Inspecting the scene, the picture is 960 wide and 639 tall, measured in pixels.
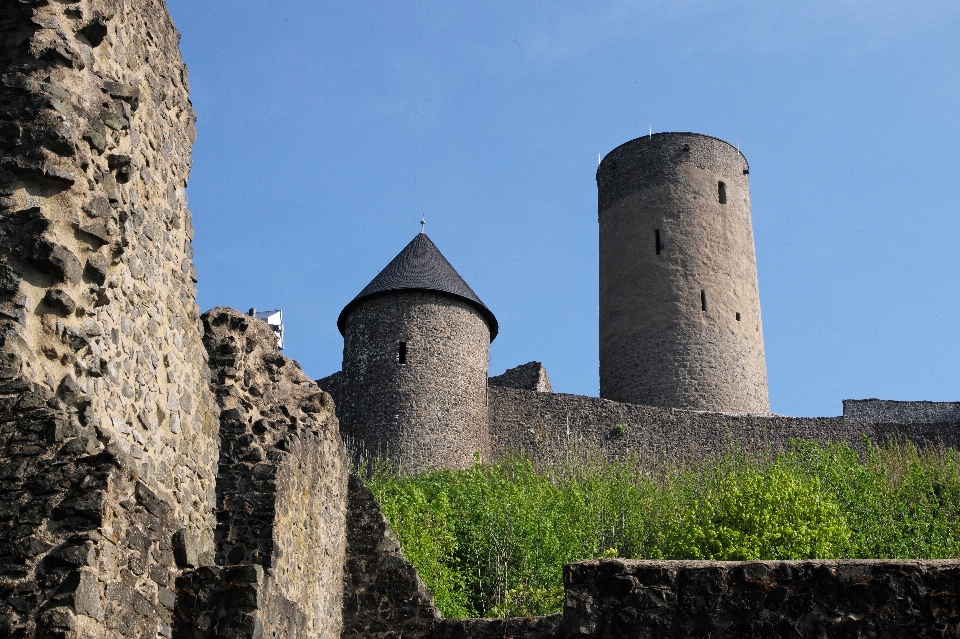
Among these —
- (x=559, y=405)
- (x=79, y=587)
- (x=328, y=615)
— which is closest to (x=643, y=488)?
(x=559, y=405)

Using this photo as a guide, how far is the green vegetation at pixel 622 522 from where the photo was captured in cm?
1875

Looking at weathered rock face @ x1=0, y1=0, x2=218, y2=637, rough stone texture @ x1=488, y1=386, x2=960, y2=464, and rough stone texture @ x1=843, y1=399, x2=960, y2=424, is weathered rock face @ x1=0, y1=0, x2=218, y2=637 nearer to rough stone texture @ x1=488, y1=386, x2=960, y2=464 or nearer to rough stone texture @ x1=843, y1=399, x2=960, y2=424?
rough stone texture @ x1=488, y1=386, x2=960, y2=464

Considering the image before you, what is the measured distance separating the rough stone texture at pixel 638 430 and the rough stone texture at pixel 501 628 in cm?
1894

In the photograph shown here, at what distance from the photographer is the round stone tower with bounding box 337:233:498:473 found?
2577 cm

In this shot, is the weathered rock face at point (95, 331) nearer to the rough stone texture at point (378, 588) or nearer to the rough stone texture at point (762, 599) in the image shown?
the rough stone texture at point (762, 599)

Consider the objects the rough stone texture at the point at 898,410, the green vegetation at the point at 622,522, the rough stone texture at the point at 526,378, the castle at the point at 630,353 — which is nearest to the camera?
the green vegetation at the point at 622,522

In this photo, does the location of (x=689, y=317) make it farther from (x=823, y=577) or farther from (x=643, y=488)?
(x=823, y=577)

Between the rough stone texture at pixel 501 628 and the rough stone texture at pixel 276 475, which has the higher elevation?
the rough stone texture at pixel 276 475

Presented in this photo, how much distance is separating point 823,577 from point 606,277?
29097 mm

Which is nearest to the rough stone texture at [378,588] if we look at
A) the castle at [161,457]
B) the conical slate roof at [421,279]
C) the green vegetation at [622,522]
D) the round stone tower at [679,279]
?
the castle at [161,457]

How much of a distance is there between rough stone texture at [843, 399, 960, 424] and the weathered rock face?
30.9m

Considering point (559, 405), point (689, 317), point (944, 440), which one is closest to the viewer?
point (559, 405)

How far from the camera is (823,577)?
18.1 ft

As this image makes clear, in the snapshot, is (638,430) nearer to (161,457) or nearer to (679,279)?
(679,279)
